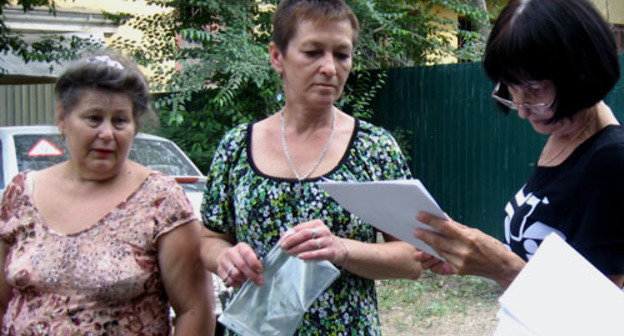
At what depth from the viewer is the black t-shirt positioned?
154 cm

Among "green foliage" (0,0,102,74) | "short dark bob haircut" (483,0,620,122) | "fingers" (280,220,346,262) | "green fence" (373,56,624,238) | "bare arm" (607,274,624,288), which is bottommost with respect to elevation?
"green fence" (373,56,624,238)

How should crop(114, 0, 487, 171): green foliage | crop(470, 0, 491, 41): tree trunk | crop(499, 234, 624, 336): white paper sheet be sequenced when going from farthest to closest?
crop(470, 0, 491, 41): tree trunk → crop(114, 0, 487, 171): green foliage → crop(499, 234, 624, 336): white paper sheet

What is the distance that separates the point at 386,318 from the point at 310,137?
4.03 metres

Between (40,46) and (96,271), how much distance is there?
266 inches

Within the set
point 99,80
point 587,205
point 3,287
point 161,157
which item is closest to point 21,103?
point 161,157

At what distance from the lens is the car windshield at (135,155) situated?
16.2 feet

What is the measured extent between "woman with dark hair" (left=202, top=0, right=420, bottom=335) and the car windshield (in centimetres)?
272

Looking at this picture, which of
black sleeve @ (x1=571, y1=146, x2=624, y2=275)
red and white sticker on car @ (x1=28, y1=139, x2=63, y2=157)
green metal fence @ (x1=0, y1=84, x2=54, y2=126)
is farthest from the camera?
green metal fence @ (x1=0, y1=84, x2=54, y2=126)

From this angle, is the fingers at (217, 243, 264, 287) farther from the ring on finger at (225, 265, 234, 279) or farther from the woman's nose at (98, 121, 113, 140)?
the woman's nose at (98, 121, 113, 140)

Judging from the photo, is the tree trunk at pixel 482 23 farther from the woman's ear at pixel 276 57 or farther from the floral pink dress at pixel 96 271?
the floral pink dress at pixel 96 271

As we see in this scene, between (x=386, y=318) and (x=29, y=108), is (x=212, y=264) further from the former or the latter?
(x=29, y=108)

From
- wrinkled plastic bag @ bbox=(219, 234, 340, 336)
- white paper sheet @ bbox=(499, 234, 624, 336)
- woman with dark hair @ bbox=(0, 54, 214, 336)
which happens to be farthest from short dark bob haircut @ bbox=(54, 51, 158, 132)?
white paper sheet @ bbox=(499, 234, 624, 336)

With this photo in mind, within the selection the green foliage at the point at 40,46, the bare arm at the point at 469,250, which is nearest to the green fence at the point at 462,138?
the green foliage at the point at 40,46

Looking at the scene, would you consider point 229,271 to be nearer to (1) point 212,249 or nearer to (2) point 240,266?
(2) point 240,266
